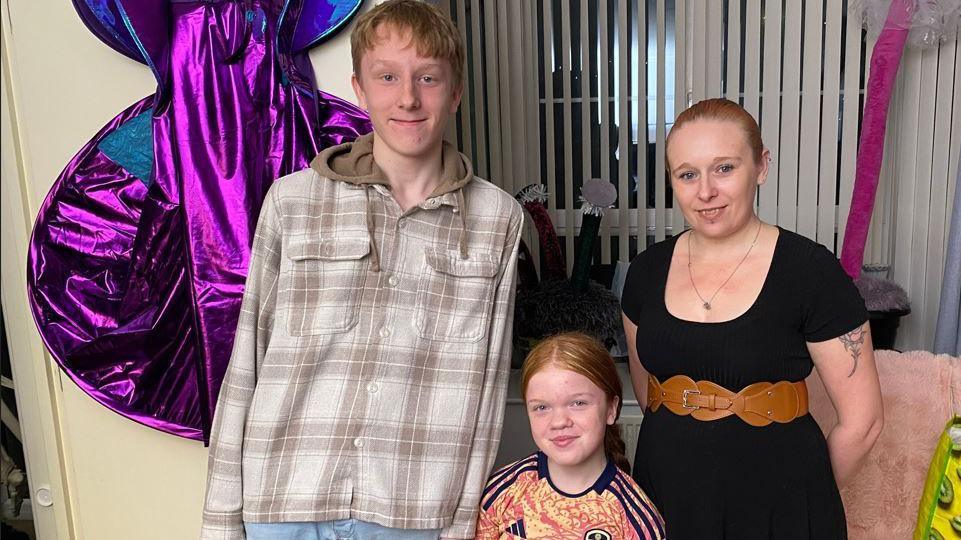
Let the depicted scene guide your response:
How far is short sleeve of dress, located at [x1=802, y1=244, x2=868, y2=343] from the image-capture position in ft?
4.44

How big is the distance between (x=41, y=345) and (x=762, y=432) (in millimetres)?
1494

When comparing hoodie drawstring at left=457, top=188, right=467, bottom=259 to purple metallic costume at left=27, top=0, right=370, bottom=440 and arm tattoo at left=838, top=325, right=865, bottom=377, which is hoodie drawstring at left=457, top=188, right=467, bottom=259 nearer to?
purple metallic costume at left=27, top=0, right=370, bottom=440

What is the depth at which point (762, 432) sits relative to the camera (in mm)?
1397

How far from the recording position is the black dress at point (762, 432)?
1369mm

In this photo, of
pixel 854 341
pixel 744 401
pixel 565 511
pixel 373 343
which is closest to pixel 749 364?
pixel 744 401

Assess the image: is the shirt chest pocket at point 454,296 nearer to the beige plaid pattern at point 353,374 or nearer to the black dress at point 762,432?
the beige plaid pattern at point 353,374

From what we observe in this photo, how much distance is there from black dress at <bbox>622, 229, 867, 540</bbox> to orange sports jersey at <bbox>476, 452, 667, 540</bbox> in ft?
0.21

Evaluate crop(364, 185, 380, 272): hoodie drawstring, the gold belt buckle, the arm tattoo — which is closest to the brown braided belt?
the gold belt buckle

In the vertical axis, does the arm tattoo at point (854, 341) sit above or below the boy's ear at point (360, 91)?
below

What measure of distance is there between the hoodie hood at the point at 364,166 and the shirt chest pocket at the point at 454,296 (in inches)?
4.9


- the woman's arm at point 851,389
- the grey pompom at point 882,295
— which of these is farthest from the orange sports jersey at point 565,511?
the grey pompom at point 882,295

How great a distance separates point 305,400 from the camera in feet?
4.58

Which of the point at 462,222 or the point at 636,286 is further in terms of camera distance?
the point at 636,286

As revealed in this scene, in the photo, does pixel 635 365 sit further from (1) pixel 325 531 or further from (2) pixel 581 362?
(1) pixel 325 531
